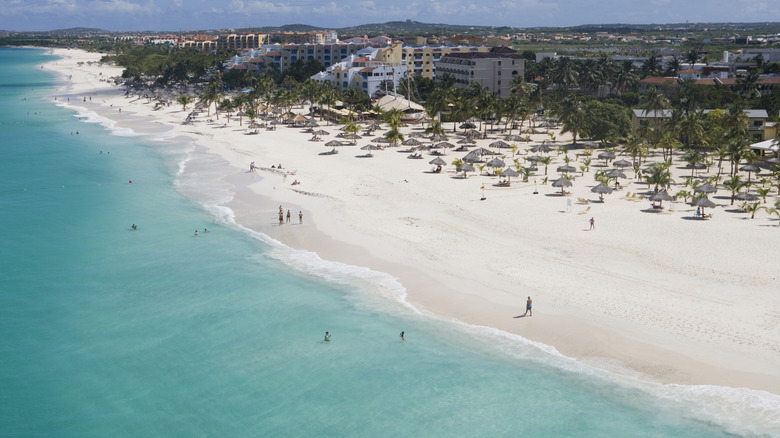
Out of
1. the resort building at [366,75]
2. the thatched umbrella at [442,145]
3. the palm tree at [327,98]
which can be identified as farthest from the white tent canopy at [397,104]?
the thatched umbrella at [442,145]

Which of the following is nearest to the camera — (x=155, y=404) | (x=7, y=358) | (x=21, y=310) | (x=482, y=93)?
(x=155, y=404)

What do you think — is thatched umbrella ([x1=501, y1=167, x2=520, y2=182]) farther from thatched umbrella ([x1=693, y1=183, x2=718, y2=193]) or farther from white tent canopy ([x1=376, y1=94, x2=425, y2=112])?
white tent canopy ([x1=376, y1=94, x2=425, y2=112])

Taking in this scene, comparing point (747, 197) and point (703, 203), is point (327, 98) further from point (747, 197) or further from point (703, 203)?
point (747, 197)

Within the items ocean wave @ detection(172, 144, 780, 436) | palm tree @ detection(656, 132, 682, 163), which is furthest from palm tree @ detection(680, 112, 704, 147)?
ocean wave @ detection(172, 144, 780, 436)

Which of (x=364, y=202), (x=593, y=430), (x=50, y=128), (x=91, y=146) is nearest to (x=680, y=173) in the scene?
(x=364, y=202)

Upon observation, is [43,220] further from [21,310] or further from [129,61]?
[129,61]

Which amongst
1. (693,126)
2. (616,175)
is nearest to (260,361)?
(616,175)

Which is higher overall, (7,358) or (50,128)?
(50,128)
